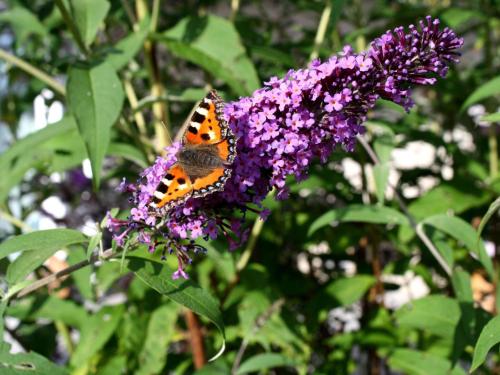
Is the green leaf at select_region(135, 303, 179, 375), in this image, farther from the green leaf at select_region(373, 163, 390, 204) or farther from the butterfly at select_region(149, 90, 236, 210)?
the butterfly at select_region(149, 90, 236, 210)

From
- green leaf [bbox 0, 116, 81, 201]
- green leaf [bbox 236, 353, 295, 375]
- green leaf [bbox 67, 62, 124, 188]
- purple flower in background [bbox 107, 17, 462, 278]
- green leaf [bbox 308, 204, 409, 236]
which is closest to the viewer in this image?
purple flower in background [bbox 107, 17, 462, 278]

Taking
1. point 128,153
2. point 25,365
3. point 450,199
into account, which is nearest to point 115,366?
point 128,153

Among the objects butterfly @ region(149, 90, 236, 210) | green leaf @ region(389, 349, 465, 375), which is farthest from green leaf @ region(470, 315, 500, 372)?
green leaf @ region(389, 349, 465, 375)

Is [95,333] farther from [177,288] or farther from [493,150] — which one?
[493,150]

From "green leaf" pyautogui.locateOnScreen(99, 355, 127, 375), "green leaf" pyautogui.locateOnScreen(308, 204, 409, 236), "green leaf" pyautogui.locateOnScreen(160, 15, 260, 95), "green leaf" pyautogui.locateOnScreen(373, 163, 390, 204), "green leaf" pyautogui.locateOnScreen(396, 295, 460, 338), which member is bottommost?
"green leaf" pyautogui.locateOnScreen(99, 355, 127, 375)

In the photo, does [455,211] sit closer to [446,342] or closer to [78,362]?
[446,342]

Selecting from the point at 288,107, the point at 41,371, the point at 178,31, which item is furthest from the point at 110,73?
the point at 41,371
